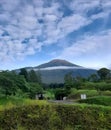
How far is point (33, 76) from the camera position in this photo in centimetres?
9900

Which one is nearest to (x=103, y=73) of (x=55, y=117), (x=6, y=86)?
(x=6, y=86)

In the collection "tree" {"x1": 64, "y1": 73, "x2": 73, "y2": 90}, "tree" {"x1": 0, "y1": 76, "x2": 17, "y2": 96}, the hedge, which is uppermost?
"tree" {"x1": 64, "y1": 73, "x2": 73, "y2": 90}

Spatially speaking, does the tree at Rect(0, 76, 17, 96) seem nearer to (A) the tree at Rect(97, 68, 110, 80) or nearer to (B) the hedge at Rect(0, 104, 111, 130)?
(B) the hedge at Rect(0, 104, 111, 130)

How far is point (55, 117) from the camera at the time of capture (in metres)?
15.4

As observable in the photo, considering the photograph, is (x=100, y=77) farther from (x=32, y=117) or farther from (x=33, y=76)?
(x=32, y=117)

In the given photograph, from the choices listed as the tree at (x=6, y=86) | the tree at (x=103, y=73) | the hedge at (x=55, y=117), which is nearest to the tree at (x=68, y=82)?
the tree at (x=103, y=73)

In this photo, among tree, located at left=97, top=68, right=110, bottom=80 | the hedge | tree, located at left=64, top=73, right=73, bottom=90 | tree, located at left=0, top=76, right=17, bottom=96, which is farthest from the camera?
tree, located at left=97, top=68, right=110, bottom=80

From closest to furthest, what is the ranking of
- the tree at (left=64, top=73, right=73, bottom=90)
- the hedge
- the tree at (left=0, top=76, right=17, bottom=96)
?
the hedge < the tree at (left=0, top=76, right=17, bottom=96) < the tree at (left=64, top=73, right=73, bottom=90)

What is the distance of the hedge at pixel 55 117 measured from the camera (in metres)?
14.9

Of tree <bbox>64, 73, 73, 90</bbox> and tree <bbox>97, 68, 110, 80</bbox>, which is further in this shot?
tree <bbox>97, 68, 110, 80</bbox>

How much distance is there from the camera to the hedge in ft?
49.0

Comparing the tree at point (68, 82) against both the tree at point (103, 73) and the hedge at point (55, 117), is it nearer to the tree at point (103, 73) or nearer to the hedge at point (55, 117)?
the tree at point (103, 73)

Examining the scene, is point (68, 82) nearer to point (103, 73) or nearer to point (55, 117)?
point (103, 73)

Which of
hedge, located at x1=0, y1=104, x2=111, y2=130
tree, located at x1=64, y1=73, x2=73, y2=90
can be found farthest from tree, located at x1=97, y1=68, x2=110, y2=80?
hedge, located at x1=0, y1=104, x2=111, y2=130
